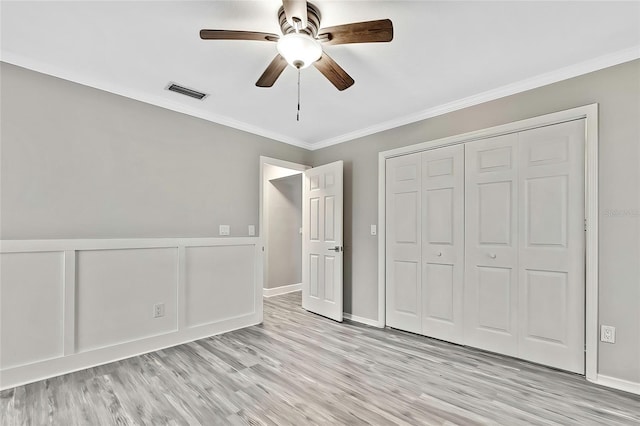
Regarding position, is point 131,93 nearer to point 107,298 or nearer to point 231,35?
point 231,35

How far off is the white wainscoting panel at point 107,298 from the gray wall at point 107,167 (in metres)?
0.15

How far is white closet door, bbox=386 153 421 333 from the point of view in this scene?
335cm

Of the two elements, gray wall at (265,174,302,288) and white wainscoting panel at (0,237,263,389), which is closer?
white wainscoting panel at (0,237,263,389)

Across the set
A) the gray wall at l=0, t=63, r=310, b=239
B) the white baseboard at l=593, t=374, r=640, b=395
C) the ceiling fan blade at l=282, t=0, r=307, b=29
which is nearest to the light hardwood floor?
the white baseboard at l=593, t=374, r=640, b=395

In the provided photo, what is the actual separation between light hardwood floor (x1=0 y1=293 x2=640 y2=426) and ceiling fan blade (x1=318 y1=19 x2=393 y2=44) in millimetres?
2221

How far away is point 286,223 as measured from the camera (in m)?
5.59

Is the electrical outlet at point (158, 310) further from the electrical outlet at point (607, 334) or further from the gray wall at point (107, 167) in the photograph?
the electrical outlet at point (607, 334)

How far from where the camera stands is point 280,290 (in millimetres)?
5398

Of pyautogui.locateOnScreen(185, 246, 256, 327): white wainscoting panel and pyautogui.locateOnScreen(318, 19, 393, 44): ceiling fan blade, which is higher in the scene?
pyautogui.locateOnScreen(318, 19, 393, 44): ceiling fan blade

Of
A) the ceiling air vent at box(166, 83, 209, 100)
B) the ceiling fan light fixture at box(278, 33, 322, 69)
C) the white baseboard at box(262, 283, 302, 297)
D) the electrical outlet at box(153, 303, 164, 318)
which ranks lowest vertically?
the white baseboard at box(262, 283, 302, 297)

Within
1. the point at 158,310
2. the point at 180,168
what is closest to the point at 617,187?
the point at 180,168

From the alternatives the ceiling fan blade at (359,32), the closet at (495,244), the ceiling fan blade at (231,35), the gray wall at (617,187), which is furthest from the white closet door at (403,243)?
the ceiling fan blade at (231,35)

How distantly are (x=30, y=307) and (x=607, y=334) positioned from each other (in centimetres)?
428

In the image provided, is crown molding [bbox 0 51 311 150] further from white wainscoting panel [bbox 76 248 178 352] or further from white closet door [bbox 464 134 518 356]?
white closet door [bbox 464 134 518 356]
